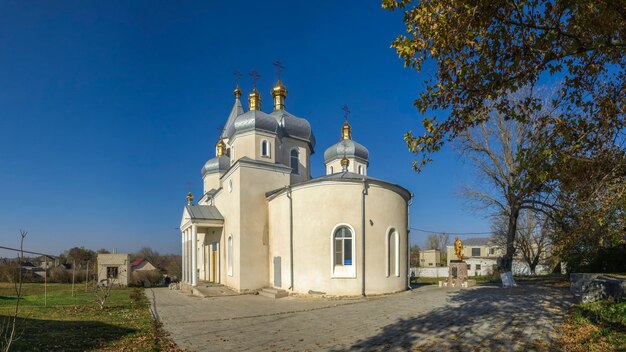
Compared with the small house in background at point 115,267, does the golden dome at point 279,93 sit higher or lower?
higher

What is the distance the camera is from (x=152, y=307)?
570 inches

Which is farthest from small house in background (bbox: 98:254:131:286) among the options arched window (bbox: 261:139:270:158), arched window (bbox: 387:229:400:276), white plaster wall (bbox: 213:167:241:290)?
arched window (bbox: 387:229:400:276)

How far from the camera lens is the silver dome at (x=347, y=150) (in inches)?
1069

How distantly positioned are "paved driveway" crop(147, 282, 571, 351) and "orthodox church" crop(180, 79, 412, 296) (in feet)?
5.36

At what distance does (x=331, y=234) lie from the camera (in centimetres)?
1616

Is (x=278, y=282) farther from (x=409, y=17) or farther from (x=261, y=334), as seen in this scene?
(x=409, y=17)

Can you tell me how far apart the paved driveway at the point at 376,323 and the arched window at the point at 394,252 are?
6.68 feet

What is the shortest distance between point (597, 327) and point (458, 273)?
10819mm

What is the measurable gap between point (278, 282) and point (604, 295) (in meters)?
11.6

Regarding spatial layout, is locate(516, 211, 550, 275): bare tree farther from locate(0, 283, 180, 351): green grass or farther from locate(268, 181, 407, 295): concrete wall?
locate(0, 283, 180, 351): green grass

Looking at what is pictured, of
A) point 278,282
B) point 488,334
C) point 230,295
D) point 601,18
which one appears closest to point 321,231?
point 278,282

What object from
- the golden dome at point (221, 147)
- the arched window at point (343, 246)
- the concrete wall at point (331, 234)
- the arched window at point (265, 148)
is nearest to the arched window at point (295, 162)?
the arched window at point (265, 148)

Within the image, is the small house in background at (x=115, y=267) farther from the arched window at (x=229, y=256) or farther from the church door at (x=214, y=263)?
the arched window at (x=229, y=256)

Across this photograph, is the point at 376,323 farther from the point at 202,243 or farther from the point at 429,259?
the point at 429,259
